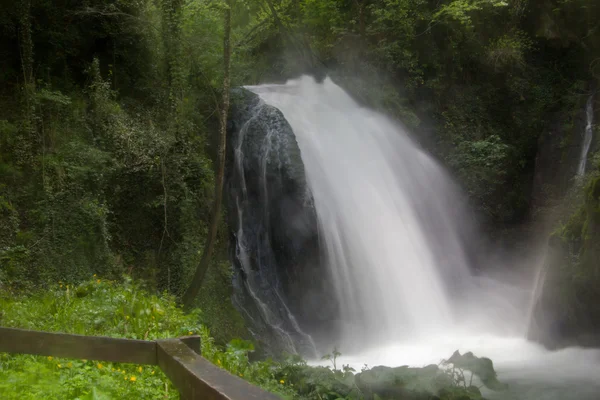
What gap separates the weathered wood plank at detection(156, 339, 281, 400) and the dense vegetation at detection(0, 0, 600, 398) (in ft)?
5.50

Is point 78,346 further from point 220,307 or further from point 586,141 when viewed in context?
point 586,141

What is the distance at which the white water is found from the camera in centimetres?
1152

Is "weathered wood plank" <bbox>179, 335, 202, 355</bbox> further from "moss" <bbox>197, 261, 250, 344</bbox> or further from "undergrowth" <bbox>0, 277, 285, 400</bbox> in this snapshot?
"moss" <bbox>197, 261, 250, 344</bbox>

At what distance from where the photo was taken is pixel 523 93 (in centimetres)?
1992

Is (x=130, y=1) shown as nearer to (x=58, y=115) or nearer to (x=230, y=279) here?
(x=58, y=115)

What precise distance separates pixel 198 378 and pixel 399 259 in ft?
41.3

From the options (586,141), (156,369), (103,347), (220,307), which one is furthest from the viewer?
(586,141)

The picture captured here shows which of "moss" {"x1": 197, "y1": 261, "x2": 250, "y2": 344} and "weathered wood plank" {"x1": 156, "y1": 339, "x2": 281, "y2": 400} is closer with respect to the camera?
"weathered wood plank" {"x1": 156, "y1": 339, "x2": 281, "y2": 400}

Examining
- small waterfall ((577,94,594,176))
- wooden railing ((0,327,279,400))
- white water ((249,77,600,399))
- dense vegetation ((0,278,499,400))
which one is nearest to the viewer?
wooden railing ((0,327,279,400))

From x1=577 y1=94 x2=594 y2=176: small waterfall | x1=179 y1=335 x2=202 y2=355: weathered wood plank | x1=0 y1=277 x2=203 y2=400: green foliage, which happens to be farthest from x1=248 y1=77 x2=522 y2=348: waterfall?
x1=179 y1=335 x2=202 y2=355: weathered wood plank

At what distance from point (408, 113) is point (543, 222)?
608 cm

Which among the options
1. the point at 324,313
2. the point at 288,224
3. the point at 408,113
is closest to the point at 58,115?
the point at 288,224

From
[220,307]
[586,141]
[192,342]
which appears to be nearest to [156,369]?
[192,342]

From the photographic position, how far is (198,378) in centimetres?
232
